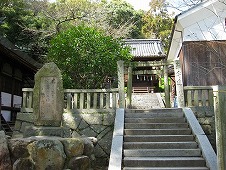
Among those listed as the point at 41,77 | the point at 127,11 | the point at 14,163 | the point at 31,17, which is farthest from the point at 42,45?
the point at 127,11

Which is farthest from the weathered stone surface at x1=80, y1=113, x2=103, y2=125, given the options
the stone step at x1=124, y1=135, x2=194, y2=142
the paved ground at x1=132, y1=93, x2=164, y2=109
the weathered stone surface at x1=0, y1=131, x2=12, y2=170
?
the paved ground at x1=132, y1=93, x2=164, y2=109

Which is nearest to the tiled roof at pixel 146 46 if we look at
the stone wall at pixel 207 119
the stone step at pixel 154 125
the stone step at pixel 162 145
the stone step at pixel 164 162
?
the stone wall at pixel 207 119

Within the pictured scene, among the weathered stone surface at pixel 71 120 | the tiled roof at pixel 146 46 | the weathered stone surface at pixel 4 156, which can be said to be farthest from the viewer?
the tiled roof at pixel 146 46

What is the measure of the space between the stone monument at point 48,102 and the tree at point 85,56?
10.4 feet

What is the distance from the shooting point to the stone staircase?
5.84 m

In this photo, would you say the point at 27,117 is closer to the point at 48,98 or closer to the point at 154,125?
the point at 48,98

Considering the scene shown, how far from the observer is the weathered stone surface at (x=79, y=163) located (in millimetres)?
5805

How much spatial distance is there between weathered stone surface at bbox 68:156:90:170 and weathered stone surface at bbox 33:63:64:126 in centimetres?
139

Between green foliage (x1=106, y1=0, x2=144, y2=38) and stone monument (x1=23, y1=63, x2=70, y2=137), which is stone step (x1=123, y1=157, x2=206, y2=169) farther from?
green foliage (x1=106, y1=0, x2=144, y2=38)

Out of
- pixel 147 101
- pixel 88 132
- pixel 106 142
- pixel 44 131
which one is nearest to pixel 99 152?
pixel 106 142

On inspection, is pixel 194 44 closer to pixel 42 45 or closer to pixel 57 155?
pixel 57 155

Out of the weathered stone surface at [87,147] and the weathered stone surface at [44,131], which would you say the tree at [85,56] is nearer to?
the weathered stone surface at [44,131]

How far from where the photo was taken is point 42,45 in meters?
21.3

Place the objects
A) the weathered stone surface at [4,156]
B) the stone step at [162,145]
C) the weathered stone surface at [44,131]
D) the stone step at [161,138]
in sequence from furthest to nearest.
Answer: the stone step at [161,138] < the weathered stone surface at [44,131] < the stone step at [162,145] < the weathered stone surface at [4,156]
